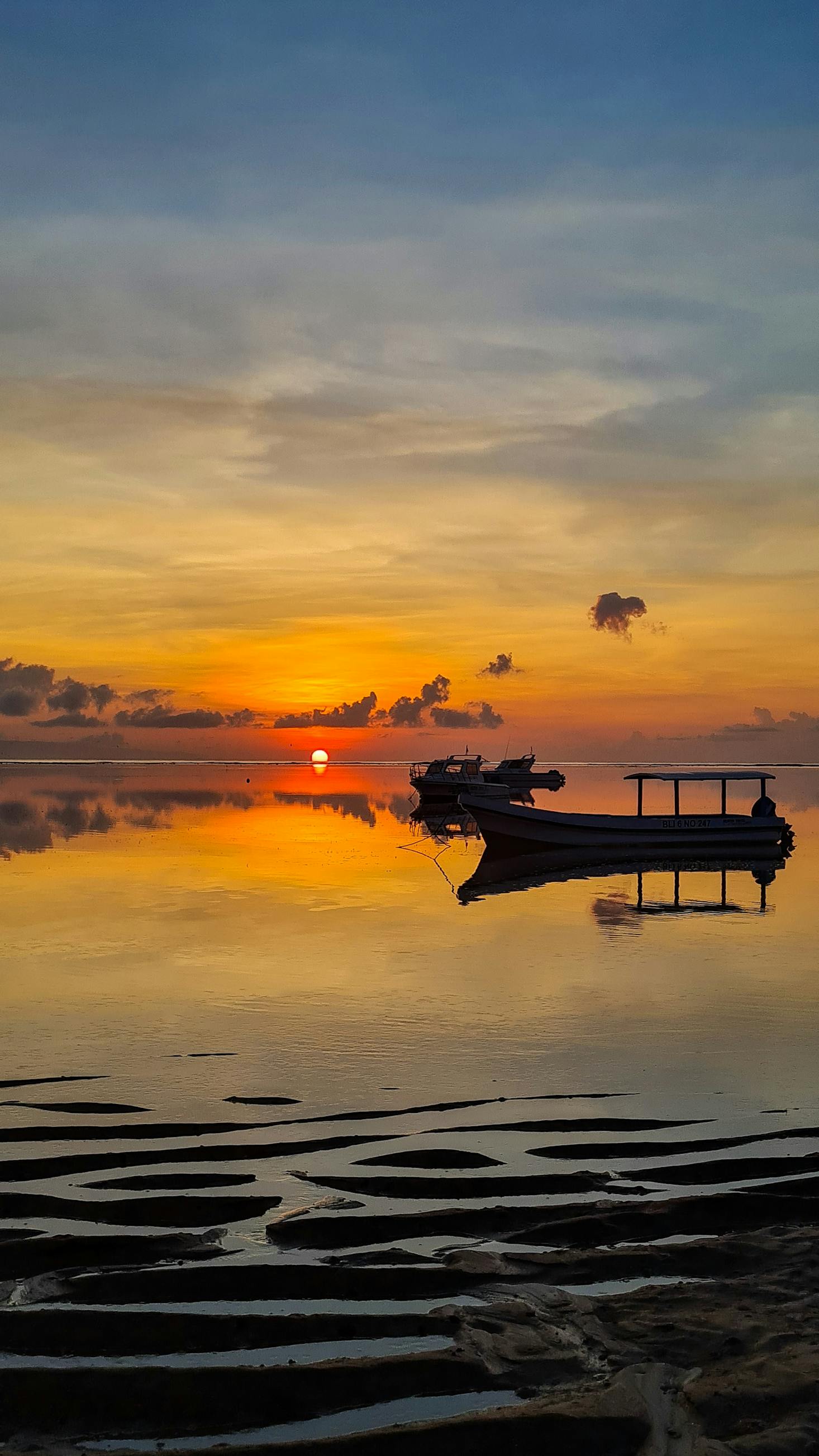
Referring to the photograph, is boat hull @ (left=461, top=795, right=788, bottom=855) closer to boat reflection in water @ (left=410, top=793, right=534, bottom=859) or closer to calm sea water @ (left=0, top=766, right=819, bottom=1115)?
boat reflection in water @ (left=410, top=793, right=534, bottom=859)

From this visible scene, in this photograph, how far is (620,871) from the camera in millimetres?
48312

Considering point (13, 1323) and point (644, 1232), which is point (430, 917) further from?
point (13, 1323)

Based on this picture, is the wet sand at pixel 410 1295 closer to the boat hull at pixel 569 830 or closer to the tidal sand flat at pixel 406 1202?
the tidal sand flat at pixel 406 1202

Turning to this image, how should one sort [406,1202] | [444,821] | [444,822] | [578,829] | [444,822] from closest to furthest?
1. [406,1202]
2. [578,829]
3. [444,822]
4. [444,822]
5. [444,821]

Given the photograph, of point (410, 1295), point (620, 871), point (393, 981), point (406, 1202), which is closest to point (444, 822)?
point (620, 871)

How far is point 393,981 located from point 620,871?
28144 mm

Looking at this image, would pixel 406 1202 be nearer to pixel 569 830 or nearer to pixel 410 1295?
pixel 410 1295

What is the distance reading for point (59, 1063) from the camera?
15336 mm

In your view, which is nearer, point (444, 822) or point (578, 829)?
point (578, 829)

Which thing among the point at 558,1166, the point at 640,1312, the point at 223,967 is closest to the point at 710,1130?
the point at 558,1166

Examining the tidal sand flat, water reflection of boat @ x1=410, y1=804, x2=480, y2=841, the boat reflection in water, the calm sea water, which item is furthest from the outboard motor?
the tidal sand flat

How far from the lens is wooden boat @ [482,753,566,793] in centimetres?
13350

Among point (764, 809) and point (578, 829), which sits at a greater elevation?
point (764, 809)

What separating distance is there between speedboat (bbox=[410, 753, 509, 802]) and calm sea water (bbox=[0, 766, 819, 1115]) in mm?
51041
